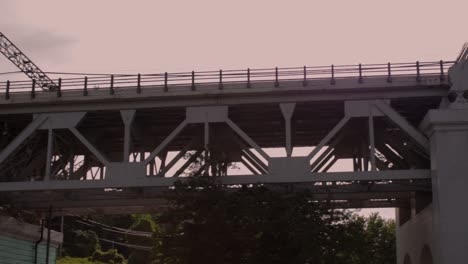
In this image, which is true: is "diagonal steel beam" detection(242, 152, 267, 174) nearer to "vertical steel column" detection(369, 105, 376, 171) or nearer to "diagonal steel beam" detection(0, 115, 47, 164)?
"vertical steel column" detection(369, 105, 376, 171)

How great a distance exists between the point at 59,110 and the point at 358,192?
15682 mm

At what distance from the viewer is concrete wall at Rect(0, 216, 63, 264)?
119 ft

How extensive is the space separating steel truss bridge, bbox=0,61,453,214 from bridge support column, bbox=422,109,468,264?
1370 mm

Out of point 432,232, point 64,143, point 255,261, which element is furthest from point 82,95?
point 432,232

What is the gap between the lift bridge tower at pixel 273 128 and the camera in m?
31.2

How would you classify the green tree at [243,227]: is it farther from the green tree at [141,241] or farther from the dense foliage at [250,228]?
the green tree at [141,241]

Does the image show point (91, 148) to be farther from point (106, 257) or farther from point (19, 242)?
point (106, 257)

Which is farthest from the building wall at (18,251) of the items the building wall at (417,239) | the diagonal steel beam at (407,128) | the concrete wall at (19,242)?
the building wall at (417,239)

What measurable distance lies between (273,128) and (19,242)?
1584 centimetres

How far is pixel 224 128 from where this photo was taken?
36750 millimetres

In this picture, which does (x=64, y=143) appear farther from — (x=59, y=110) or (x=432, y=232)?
(x=432, y=232)

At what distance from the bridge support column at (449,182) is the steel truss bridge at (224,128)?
137 centimetres

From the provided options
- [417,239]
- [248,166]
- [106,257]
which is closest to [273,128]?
[248,166]

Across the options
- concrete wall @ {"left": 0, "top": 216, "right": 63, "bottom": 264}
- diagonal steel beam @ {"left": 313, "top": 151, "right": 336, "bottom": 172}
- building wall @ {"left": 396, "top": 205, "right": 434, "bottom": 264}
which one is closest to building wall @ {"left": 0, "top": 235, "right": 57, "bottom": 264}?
concrete wall @ {"left": 0, "top": 216, "right": 63, "bottom": 264}
